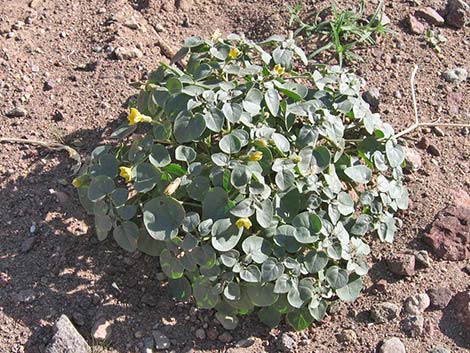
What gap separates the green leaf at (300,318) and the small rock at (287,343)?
0.07 m

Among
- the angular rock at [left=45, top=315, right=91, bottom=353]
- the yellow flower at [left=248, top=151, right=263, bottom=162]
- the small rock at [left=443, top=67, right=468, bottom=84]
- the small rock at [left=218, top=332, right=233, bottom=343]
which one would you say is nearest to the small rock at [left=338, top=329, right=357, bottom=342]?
the small rock at [left=218, top=332, right=233, bottom=343]

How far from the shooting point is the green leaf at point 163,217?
359cm

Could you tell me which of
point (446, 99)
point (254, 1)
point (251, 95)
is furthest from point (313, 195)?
point (254, 1)

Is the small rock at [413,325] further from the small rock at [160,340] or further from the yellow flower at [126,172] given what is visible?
the yellow flower at [126,172]

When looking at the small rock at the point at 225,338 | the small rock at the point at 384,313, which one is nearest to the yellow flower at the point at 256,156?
the small rock at the point at 225,338

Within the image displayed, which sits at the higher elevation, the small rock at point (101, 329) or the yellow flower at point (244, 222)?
the yellow flower at point (244, 222)

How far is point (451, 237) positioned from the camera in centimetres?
426

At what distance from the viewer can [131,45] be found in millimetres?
4934

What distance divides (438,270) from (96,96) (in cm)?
207

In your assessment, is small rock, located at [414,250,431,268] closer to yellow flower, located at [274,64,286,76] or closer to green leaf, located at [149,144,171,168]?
yellow flower, located at [274,64,286,76]

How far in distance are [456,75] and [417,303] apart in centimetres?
169

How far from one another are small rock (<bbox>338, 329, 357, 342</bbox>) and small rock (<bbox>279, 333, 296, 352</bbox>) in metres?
0.23

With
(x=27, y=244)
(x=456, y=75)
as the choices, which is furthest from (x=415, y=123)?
(x=27, y=244)

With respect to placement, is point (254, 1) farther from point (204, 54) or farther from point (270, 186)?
point (270, 186)
